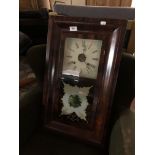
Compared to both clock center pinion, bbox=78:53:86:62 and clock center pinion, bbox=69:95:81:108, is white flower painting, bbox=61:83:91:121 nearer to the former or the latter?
clock center pinion, bbox=69:95:81:108

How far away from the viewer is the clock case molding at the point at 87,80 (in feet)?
2.73

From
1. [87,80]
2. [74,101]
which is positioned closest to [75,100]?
[74,101]

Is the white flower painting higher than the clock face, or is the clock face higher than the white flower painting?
the clock face

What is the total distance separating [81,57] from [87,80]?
0.38 feet

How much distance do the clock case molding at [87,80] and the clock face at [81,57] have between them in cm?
2

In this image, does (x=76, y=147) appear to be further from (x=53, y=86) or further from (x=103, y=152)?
(x=53, y=86)

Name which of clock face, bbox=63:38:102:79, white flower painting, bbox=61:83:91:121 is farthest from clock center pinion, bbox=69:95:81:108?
clock face, bbox=63:38:102:79

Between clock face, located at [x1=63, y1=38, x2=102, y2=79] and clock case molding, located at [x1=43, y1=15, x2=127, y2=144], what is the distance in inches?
0.9

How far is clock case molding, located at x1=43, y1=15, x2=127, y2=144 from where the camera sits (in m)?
0.83

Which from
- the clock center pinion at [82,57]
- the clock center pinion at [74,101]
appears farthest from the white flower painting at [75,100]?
the clock center pinion at [82,57]

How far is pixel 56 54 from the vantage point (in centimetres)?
94

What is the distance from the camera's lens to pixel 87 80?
919 mm

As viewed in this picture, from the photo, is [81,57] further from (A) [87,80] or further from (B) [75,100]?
(B) [75,100]
